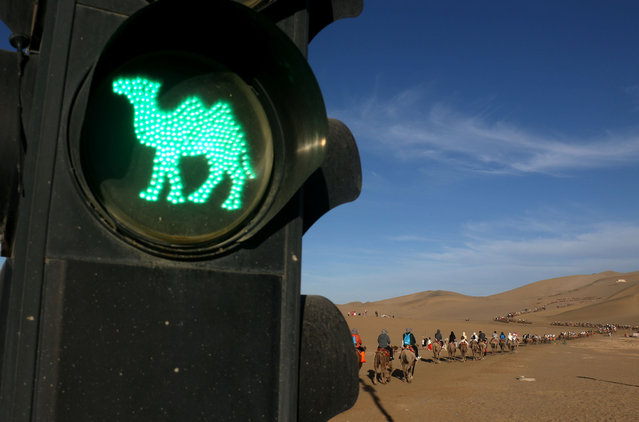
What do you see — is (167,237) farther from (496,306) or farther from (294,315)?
(496,306)

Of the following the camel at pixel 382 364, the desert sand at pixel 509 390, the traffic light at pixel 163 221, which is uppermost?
the traffic light at pixel 163 221

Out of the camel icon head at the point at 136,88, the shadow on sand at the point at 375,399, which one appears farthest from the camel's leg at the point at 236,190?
the shadow on sand at the point at 375,399

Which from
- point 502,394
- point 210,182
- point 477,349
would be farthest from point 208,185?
point 477,349

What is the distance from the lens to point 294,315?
74.8 inches

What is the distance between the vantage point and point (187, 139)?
1.77 metres

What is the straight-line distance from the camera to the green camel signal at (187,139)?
1.74m

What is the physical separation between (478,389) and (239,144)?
1814 cm

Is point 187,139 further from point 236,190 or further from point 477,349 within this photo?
point 477,349

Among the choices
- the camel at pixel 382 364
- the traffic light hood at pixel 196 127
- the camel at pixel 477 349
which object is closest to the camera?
the traffic light hood at pixel 196 127

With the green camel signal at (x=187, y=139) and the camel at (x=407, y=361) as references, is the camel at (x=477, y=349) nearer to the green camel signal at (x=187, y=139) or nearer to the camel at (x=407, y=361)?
the camel at (x=407, y=361)

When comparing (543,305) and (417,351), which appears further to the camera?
(543,305)

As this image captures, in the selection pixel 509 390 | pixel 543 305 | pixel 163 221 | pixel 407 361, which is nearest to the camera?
pixel 163 221

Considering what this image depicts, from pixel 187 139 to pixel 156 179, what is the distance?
0.16m

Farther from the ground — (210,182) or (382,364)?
(210,182)
